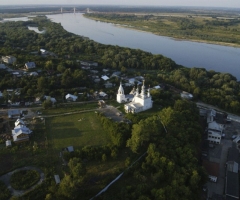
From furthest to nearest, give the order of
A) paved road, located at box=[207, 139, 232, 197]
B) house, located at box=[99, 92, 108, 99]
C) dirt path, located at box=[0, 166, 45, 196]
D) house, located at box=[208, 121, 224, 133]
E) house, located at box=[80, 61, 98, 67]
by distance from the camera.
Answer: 1. house, located at box=[80, 61, 98, 67]
2. house, located at box=[99, 92, 108, 99]
3. house, located at box=[208, 121, 224, 133]
4. paved road, located at box=[207, 139, 232, 197]
5. dirt path, located at box=[0, 166, 45, 196]

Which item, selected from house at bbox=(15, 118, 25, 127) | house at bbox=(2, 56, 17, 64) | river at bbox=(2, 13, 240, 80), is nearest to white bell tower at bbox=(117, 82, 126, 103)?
house at bbox=(15, 118, 25, 127)

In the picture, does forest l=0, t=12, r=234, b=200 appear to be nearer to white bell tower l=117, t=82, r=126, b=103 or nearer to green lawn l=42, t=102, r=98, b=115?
white bell tower l=117, t=82, r=126, b=103

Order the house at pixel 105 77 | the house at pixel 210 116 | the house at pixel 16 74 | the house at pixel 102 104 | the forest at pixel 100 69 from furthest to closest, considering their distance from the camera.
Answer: the house at pixel 105 77 < the house at pixel 16 74 < the forest at pixel 100 69 < the house at pixel 102 104 < the house at pixel 210 116

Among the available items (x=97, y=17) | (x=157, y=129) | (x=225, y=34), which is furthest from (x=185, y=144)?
(x=97, y=17)

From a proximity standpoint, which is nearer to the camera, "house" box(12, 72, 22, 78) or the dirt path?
the dirt path

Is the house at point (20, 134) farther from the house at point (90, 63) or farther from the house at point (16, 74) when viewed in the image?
the house at point (90, 63)

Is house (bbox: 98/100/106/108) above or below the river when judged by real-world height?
below

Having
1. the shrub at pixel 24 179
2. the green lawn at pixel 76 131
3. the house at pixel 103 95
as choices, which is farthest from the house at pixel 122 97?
the shrub at pixel 24 179
